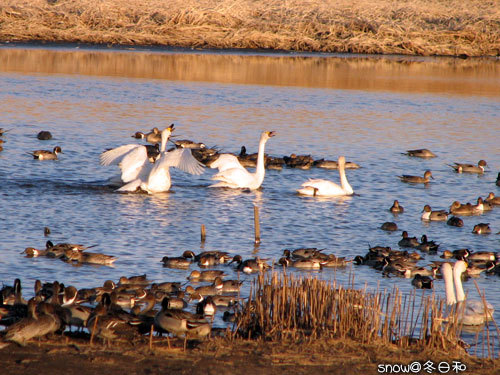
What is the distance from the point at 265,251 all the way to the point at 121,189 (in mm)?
5758

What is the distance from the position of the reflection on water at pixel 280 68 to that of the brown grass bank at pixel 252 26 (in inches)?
43.9

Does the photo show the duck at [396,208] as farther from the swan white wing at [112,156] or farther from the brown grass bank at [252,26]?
the brown grass bank at [252,26]

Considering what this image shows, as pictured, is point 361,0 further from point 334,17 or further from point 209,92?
point 209,92

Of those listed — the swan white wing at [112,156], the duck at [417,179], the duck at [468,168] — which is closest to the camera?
the swan white wing at [112,156]

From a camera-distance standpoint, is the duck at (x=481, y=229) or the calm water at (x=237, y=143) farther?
the duck at (x=481, y=229)

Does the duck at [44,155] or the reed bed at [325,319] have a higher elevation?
the duck at [44,155]

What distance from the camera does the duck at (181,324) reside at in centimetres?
920

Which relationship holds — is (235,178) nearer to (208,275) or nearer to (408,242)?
(408,242)

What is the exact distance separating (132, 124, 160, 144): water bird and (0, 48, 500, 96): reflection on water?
1464 cm

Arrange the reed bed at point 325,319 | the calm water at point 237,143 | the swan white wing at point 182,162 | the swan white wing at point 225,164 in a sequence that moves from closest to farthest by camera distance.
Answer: the reed bed at point 325,319 < the calm water at point 237,143 < the swan white wing at point 182,162 < the swan white wing at point 225,164

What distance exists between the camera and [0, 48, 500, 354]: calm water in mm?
15461

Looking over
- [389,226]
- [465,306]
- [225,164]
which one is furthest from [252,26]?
[465,306]

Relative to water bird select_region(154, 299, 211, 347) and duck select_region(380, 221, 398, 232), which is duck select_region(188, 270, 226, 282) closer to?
water bird select_region(154, 299, 211, 347)

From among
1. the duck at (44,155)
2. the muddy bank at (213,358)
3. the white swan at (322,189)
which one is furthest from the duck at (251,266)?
the duck at (44,155)
